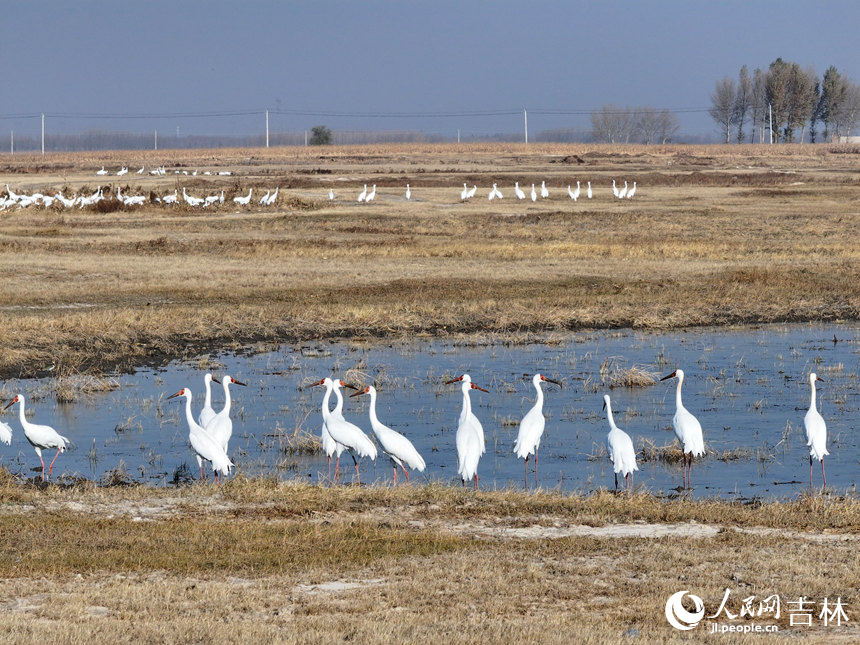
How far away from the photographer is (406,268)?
31.3 meters

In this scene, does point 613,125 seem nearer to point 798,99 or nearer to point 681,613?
point 798,99

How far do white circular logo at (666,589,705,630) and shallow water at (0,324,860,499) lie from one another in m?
5.01

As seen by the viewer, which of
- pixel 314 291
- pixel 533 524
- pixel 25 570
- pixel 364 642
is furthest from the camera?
pixel 314 291

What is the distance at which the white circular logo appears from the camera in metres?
7.64

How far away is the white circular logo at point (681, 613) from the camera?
764cm

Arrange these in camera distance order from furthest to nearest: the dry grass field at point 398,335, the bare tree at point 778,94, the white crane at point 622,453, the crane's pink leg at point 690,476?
the bare tree at point 778,94
the crane's pink leg at point 690,476
the white crane at point 622,453
the dry grass field at point 398,335

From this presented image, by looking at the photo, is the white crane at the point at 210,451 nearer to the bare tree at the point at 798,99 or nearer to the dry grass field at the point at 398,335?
the dry grass field at the point at 398,335

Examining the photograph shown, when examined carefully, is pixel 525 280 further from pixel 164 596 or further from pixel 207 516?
pixel 164 596

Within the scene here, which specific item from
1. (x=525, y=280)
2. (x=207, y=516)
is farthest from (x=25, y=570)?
(x=525, y=280)

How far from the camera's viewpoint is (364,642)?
7.16 metres

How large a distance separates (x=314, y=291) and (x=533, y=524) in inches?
688

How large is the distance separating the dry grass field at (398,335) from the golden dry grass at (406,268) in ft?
0.38

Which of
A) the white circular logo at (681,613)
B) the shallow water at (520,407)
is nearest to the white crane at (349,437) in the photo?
the shallow water at (520,407)

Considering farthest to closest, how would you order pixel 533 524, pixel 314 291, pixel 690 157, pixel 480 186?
pixel 690 157
pixel 480 186
pixel 314 291
pixel 533 524
